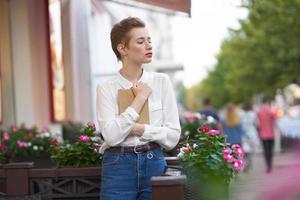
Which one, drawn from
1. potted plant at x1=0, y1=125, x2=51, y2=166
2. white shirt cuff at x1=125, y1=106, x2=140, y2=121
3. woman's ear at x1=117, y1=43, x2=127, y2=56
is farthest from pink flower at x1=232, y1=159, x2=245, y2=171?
potted plant at x1=0, y1=125, x2=51, y2=166

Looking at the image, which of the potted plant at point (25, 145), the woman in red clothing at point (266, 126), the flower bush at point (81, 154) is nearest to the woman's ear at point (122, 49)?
the flower bush at point (81, 154)

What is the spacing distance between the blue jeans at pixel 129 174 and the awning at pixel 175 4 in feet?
13.6

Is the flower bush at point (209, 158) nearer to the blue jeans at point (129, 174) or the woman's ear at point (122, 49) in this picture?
the blue jeans at point (129, 174)

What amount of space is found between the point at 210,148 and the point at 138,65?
0.61 m

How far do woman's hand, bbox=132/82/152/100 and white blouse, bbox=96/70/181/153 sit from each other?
2.4 inches

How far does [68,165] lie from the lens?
423 cm

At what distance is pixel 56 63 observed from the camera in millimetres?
11859

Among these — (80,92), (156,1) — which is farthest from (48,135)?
(80,92)

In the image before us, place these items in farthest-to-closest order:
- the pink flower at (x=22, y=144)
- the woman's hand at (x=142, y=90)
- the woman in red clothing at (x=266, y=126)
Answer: the woman in red clothing at (x=266, y=126) < the pink flower at (x=22, y=144) < the woman's hand at (x=142, y=90)

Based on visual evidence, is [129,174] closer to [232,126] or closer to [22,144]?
[22,144]

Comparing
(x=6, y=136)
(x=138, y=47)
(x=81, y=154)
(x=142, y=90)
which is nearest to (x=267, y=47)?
(x=6, y=136)

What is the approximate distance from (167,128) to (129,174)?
297mm

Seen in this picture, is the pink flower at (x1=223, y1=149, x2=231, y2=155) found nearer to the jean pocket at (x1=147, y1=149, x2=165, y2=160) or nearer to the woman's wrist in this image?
the jean pocket at (x1=147, y1=149, x2=165, y2=160)

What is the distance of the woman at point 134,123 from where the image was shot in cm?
299
